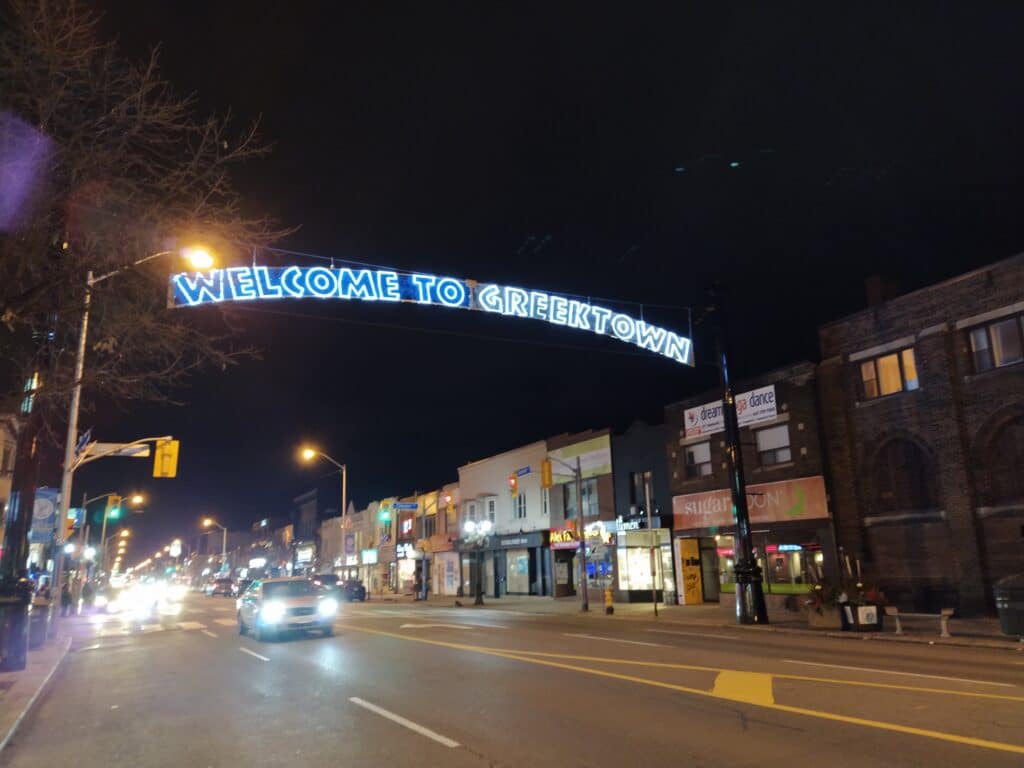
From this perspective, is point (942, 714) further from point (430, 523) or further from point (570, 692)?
point (430, 523)

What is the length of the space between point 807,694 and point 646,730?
2.94m

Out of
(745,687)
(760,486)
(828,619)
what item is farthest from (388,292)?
(760,486)

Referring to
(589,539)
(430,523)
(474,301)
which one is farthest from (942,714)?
(430,523)

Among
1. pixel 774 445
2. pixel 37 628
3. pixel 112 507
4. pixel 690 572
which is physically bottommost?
pixel 37 628

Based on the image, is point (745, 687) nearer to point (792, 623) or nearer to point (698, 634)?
point (698, 634)

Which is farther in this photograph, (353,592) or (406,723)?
(353,592)

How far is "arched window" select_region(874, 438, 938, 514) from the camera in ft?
78.5

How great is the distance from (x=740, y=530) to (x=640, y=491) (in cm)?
1123

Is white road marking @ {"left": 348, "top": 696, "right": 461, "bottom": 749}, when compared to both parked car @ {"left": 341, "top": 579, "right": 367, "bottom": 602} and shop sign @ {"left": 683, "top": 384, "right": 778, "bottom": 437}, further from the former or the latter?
parked car @ {"left": 341, "top": 579, "right": 367, "bottom": 602}

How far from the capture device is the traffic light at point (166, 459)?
83.0 ft

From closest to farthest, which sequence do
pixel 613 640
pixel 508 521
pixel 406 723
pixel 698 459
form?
pixel 406 723 → pixel 613 640 → pixel 698 459 → pixel 508 521

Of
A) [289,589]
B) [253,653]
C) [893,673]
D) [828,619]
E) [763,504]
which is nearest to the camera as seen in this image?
[893,673]

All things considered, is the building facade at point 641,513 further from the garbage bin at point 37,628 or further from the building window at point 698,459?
the garbage bin at point 37,628

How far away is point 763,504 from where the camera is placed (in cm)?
2842
